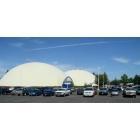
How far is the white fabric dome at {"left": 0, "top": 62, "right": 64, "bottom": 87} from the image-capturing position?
52844 millimetres

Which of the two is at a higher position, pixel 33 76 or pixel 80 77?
pixel 80 77

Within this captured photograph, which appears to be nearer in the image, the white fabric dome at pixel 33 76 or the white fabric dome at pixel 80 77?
the white fabric dome at pixel 33 76

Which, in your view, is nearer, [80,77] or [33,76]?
[33,76]

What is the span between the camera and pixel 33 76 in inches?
2121

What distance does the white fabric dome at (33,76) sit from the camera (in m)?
52.8

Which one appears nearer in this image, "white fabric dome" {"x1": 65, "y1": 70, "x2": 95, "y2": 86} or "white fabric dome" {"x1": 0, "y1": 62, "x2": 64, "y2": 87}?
"white fabric dome" {"x1": 0, "y1": 62, "x2": 64, "y2": 87}
